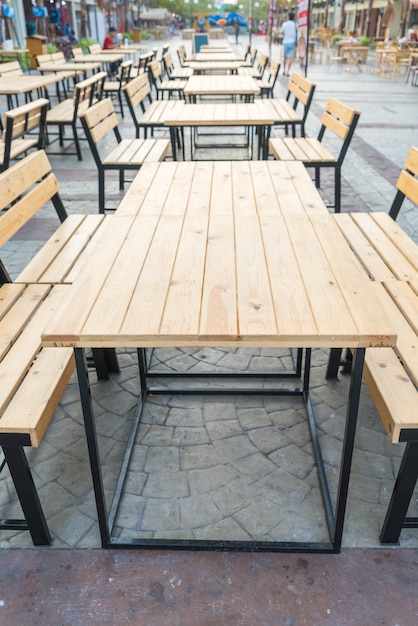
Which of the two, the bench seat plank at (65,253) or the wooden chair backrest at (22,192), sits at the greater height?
the wooden chair backrest at (22,192)

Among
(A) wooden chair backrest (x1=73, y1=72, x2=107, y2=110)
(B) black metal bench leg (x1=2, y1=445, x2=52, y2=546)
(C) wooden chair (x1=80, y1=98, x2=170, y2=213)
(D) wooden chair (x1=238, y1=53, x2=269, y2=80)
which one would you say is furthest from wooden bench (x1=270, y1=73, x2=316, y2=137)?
(B) black metal bench leg (x1=2, y1=445, x2=52, y2=546)

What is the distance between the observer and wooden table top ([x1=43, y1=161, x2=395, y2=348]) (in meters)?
1.43

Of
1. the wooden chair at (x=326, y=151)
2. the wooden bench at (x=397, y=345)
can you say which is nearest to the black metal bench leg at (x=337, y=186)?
the wooden chair at (x=326, y=151)

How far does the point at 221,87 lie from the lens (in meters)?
6.04

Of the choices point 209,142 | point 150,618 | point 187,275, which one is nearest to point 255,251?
point 187,275

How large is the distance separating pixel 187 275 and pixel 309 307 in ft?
1.39

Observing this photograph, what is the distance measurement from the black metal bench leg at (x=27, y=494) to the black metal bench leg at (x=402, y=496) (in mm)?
1244

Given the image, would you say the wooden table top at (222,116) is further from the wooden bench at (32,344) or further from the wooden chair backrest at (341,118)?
the wooden bench at (32,344)

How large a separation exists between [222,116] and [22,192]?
256 cm

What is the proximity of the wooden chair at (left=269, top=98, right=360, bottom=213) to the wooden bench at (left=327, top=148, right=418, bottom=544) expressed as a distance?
1065 millimetres

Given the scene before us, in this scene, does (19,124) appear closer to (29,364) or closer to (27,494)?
(29,364)

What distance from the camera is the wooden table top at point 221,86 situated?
5789 millimetres

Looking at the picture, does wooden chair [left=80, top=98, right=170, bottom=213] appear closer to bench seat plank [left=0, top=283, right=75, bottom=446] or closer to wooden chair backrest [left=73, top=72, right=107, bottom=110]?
wooden chair backrest [left=73, top=72, right=107, bottom=110]

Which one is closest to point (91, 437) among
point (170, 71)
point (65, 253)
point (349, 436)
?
point (349, 436)
